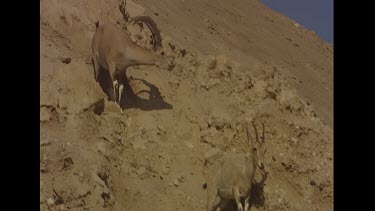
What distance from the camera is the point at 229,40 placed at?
18.7 meters

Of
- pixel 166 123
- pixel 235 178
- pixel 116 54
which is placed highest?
pixel 116 54

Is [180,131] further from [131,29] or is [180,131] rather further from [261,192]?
[131,29]

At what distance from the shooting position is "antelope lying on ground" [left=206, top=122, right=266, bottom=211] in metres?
12.7

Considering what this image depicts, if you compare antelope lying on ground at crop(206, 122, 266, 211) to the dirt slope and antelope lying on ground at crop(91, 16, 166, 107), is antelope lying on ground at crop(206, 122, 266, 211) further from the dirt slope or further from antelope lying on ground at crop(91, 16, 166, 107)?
antelope lying on ground at crop(91, 16, 166, 107)

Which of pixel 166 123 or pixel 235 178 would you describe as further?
pixel 166 123

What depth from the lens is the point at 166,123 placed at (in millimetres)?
14312

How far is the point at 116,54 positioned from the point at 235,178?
3704 mm

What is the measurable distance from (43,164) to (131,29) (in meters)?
5.37

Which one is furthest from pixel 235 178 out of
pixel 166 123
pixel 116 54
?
pixel 116 54

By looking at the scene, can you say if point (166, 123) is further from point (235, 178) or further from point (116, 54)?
point (235, 178)

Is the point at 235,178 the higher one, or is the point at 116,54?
the point at 116,54

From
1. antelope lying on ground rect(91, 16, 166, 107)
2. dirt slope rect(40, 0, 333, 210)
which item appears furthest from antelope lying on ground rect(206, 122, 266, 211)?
antelope lying on ground rect(91, 16, 166, 107)
